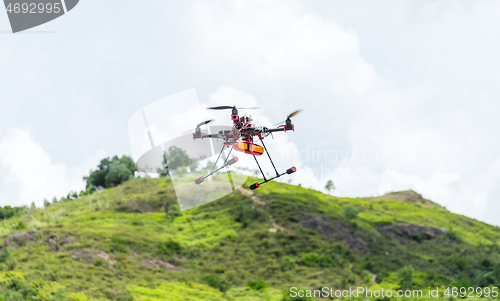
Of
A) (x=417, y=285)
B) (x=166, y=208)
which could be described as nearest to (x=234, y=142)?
(x=417, y=285)

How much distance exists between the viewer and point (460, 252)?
41.6 m

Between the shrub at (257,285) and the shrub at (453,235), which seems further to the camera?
the shrub at (453,235)

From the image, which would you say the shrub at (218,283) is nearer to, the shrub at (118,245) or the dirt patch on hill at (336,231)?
the shrub at (118,245)

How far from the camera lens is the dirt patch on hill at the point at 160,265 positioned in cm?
3297

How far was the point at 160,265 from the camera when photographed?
33.3m

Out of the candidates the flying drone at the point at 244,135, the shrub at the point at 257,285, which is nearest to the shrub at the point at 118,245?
the shrub at the point at 257,285

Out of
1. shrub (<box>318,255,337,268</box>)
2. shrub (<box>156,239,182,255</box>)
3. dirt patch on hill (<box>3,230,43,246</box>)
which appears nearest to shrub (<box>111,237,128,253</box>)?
shrub (<box>156,239,182,255</box>)

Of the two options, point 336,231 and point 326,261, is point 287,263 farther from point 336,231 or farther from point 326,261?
point 336,231

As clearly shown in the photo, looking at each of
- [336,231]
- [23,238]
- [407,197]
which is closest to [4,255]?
[23,238]

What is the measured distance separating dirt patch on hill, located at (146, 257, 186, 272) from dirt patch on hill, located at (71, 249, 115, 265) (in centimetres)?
314

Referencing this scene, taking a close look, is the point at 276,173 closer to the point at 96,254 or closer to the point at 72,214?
A: the point at 96,254

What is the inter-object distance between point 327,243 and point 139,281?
1866cm

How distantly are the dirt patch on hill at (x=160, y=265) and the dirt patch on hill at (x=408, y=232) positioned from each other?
905 inches

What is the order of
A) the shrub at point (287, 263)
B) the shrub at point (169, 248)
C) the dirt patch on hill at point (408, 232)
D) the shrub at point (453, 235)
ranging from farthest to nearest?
1. the shrub at point (453, 235)
2. the dirt patch on hill at point (408, 232)
3. the shrub at point (169, 248)
4. the shrub at point (287, 263)
